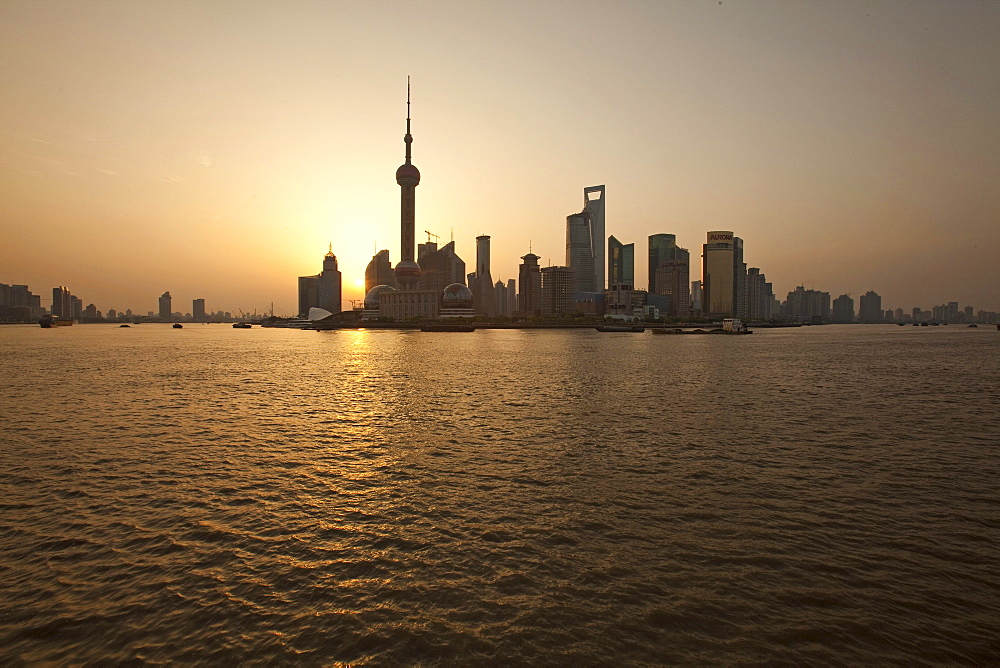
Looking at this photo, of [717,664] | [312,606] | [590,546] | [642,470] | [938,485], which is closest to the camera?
[717,664]

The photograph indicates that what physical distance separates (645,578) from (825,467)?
16713 mm

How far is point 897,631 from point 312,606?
14741mm

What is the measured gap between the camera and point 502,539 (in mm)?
16828

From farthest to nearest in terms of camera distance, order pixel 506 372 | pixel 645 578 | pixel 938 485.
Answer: pixel 506 372, pixel 938 485, pixel 645 578

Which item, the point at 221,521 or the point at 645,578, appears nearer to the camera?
the point at 645,578

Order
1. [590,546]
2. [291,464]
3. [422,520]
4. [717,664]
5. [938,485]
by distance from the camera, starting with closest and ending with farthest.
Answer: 1. [717,664]
2. [590,546]
3. [422,520]
4. [938,485]
5. [291,464]

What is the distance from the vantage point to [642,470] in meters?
24.7

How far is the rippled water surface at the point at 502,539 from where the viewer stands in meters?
11.6

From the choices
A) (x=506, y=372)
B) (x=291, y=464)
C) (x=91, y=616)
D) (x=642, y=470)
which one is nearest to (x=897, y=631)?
(x=642, y=470)

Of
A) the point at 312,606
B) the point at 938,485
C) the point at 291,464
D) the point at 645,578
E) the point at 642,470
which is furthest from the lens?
the point at 291,464

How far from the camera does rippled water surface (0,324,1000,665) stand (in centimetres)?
1161

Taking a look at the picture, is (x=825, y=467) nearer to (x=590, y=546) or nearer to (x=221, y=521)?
(x=590, y=546)

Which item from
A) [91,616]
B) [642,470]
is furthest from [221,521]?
[642,470]

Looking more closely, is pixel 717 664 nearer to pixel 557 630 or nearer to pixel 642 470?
pixel 557 630
